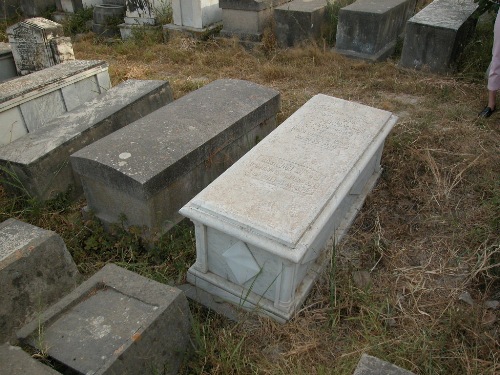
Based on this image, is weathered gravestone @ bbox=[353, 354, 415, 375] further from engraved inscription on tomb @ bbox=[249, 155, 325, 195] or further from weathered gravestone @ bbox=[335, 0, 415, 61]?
weathered gravestone @ bbox=[335, 0, 415, 61]

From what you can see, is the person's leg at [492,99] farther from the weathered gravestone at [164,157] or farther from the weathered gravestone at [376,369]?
the weathered gravestone at [376,369]

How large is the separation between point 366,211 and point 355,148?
1.82 ft

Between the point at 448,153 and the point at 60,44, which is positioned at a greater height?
the point at 60,44

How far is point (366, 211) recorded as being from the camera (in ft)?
9.84

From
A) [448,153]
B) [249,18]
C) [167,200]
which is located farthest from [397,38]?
[167,200]

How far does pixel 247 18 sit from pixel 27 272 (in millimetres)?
4949

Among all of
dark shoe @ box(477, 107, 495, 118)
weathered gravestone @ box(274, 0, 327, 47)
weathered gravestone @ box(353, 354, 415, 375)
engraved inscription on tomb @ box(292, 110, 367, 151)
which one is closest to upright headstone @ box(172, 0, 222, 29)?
weathered gravestone @ box(274, 0, 327, 47)

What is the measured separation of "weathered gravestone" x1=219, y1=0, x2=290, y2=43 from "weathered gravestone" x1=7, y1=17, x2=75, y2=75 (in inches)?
91.4

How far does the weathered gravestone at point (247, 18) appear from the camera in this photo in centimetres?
581

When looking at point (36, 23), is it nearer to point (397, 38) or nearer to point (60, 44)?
point (60, 44)

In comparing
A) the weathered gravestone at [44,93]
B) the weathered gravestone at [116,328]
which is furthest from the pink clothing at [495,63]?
the weathered gravestone at [44,93]

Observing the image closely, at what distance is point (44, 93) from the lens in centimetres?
364

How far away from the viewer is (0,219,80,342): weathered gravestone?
6.08ft

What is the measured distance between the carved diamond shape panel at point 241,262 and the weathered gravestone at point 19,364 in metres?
0.98
